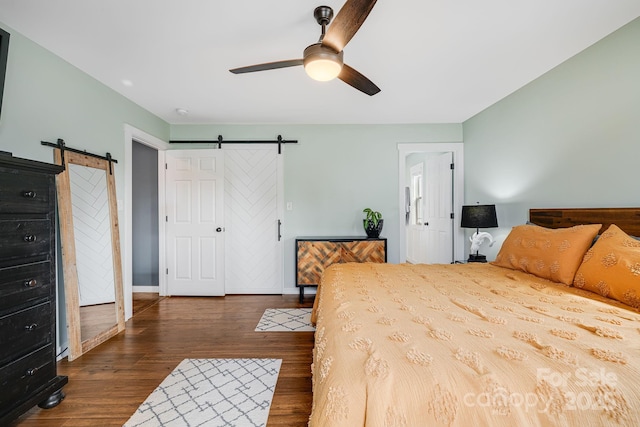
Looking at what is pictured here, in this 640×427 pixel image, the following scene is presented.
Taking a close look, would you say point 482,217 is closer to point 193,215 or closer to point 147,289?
point 193,215

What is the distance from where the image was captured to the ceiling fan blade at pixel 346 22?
1317mm

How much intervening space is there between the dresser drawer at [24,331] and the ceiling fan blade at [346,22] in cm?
223

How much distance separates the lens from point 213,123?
4.09 metres

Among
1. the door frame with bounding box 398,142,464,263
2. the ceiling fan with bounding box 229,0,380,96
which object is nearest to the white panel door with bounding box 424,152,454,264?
the door frame with bounding box 398,142,464,263

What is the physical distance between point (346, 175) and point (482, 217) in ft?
6.04

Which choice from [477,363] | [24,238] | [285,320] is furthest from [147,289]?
[477,363]

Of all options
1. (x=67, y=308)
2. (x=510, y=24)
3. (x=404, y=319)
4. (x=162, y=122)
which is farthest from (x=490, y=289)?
(x=162, y=122)

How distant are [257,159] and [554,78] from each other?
3.45 meters

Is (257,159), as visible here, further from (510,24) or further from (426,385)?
(426,385)

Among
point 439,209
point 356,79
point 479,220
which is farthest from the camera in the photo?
point 439,209

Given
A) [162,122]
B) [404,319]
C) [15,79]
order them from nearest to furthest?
[404,319] < [15,79] < [162,122]

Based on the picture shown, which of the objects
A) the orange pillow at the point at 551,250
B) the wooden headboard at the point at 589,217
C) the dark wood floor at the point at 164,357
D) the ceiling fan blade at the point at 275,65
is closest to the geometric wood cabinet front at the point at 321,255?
the dark wood floor at the point at 164,357

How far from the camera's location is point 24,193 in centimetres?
155

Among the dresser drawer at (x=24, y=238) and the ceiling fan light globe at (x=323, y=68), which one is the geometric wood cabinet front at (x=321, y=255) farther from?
the dresser drawer at (x=24, y=238)
